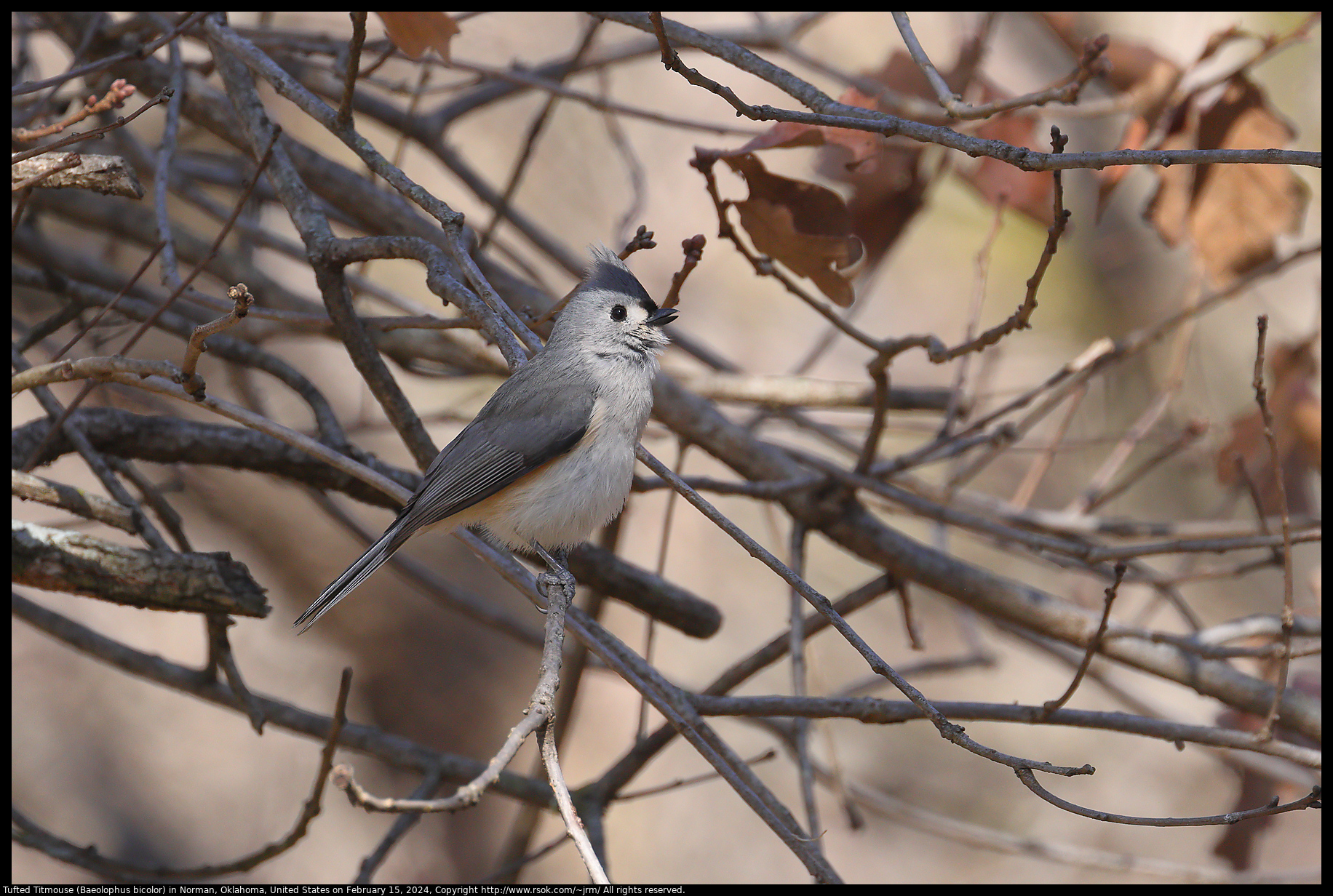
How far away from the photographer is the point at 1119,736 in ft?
13.3

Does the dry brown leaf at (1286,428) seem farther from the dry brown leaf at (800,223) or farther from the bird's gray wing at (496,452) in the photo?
the bird's gray wing at (496,452)

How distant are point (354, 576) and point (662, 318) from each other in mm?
740

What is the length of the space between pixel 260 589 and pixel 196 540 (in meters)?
1.64

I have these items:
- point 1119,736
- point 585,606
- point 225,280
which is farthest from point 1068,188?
point 225,280

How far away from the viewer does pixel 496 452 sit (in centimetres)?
187

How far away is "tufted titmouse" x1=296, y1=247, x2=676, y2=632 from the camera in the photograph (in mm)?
1801

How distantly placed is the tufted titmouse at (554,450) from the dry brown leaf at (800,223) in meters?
0.25

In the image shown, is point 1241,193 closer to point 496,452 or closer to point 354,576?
point 496,452

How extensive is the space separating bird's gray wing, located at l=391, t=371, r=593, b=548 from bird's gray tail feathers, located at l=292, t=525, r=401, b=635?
0.02 m

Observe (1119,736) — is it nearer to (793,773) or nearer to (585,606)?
(793,773)

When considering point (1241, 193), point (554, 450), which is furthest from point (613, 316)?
point (1241, 193)

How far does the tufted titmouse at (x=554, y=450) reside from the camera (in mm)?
1801

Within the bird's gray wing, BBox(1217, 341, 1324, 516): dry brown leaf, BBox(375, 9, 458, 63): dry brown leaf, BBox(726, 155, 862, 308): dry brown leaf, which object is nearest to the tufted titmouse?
the bird's gray wing

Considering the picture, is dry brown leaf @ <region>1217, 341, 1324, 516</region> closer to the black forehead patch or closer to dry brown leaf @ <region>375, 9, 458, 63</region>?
the black forehead patch
